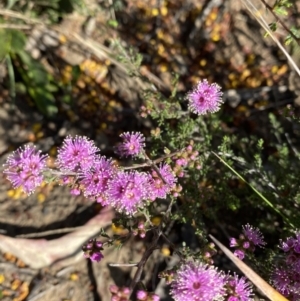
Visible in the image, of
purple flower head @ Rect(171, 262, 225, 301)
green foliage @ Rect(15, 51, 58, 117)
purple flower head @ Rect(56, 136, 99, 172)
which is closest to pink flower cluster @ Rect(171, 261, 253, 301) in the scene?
purple flower head @ Rect(171, 262, 225, 301)

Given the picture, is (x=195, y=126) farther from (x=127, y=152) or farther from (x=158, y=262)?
(x=158, y=262)

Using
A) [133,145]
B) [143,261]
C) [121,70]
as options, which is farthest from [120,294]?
[121,70]

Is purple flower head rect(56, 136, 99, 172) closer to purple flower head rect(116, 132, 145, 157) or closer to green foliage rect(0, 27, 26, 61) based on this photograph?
purple flower head rect(116, 132, 145, 157)

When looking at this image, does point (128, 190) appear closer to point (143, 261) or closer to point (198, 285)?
point (143, 261)

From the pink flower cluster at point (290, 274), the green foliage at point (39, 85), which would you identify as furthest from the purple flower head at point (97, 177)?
the green foliage at point (39, 85)

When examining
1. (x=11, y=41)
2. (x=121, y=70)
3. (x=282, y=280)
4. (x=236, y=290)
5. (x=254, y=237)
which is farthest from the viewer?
(x=121, y=70)

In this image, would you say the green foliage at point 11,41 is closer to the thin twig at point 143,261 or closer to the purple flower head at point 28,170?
the purple flower head at point 28,170
